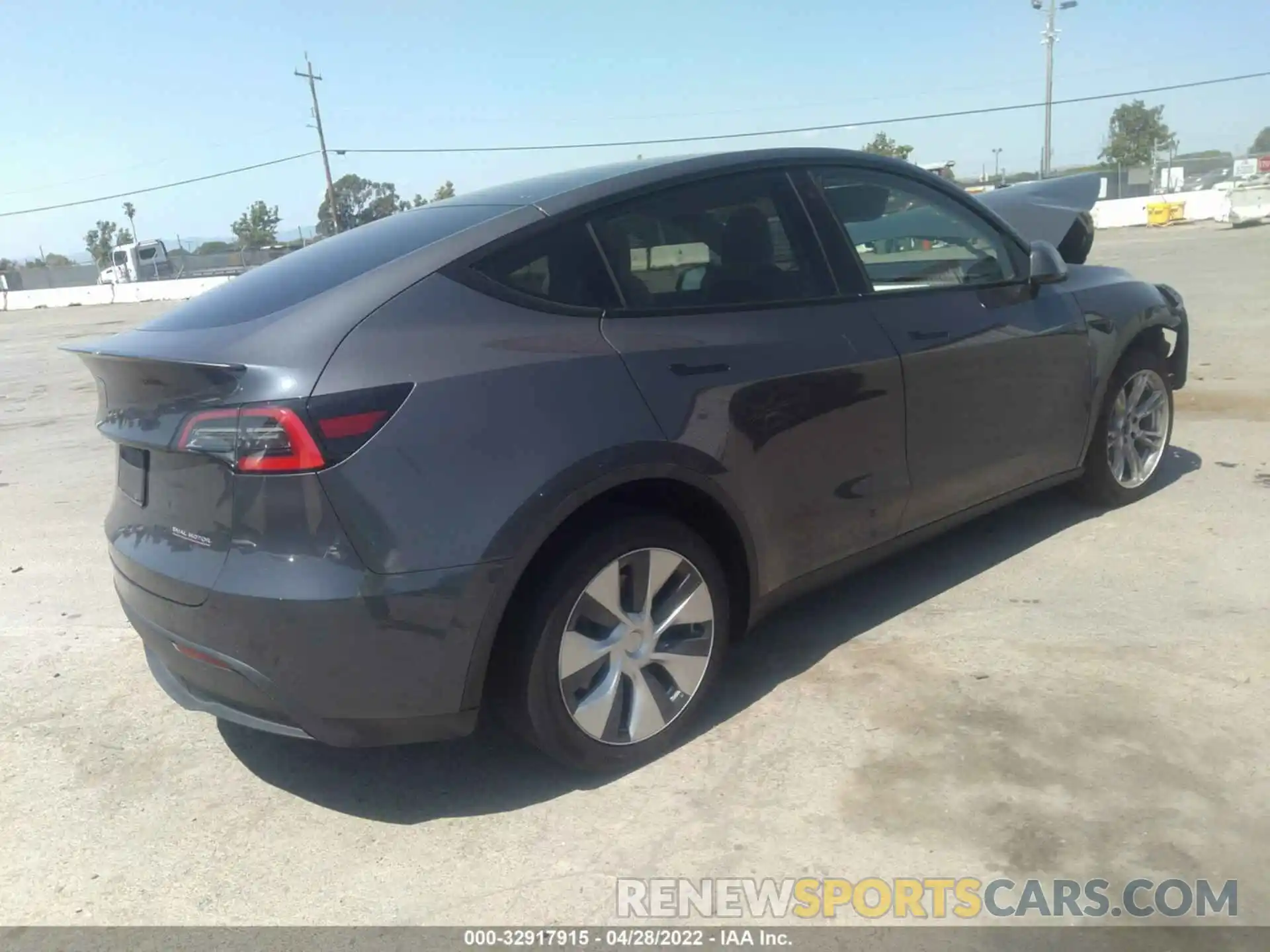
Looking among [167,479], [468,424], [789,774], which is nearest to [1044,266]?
[789,774]

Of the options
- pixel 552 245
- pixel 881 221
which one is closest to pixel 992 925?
pixel 552 245

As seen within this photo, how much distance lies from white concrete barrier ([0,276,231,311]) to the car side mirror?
36395mm

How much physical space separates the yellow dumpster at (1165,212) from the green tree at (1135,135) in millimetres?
42551

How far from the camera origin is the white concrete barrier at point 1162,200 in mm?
32500

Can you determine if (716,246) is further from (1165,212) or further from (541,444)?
(1165,212)

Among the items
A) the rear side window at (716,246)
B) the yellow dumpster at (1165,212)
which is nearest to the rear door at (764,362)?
the rear side window at (716,246)

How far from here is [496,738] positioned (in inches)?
134

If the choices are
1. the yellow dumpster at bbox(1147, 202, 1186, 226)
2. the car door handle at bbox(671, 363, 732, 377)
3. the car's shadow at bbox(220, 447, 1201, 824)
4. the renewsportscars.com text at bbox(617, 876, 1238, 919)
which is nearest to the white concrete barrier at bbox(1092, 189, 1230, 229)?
the yellow dumpster at bbox(1147, 202, 1186, 226)

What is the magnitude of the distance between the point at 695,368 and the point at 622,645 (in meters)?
0.84

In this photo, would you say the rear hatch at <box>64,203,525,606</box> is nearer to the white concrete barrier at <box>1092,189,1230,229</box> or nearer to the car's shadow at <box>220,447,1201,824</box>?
the car's shadow at <box>220,447,1201,824</box>

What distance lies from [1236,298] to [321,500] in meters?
12.5

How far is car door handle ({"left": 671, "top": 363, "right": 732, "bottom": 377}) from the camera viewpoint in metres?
3.04

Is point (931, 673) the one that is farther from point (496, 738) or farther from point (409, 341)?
point (409, 341)

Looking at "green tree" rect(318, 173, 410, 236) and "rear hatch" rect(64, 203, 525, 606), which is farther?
"green tree" rect(318, 173, 410, 236)
